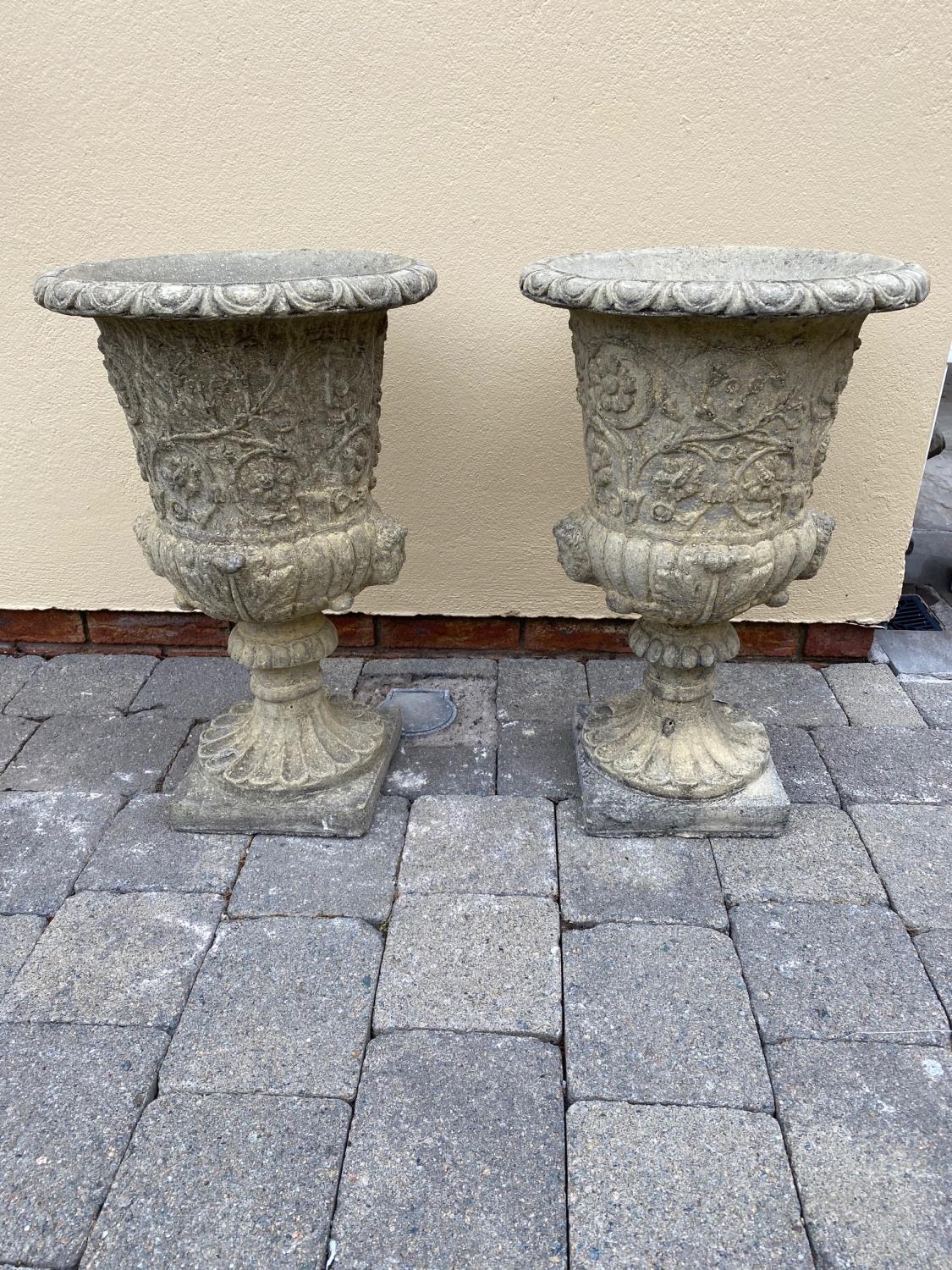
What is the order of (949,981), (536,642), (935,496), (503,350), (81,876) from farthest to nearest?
(935,496) → (536,642) → (503,350) → (81,876) → (949,981)

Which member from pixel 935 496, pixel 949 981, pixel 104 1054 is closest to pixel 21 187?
pixel 104 1054

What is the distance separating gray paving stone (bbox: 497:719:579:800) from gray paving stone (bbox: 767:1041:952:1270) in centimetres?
93

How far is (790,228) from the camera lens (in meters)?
2.57

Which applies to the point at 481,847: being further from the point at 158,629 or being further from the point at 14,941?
the point at 158,629

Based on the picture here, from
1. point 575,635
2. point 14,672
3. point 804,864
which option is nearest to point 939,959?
point 804,864

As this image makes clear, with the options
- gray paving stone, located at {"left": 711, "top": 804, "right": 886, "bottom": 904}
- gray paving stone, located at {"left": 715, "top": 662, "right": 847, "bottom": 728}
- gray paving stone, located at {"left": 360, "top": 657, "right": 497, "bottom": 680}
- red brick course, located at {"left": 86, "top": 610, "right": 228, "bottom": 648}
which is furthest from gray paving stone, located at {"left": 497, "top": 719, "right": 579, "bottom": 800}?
red brick course, located at {"left": 86, "top": 610, "right": 228, "bottom": 648}

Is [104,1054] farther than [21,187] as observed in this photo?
No

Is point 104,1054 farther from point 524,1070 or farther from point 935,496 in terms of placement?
point 935,496

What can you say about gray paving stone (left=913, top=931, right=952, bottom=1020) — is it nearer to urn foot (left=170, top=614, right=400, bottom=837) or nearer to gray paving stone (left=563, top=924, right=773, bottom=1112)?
gray paving stone (left=563, top=924, right=773, bottom=1112)

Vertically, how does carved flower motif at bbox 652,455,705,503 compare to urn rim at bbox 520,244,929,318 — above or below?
below

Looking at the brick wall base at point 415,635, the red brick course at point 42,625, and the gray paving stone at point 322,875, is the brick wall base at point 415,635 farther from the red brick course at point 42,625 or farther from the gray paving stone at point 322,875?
the gray paving stone at point 322,875

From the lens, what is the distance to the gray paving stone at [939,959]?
1.85m

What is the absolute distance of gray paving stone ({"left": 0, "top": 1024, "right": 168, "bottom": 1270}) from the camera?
1.46m

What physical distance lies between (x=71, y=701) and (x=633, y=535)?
1.98 meters
